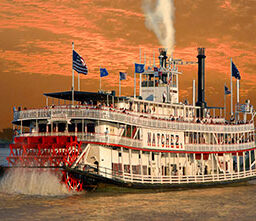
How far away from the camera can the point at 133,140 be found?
120 ft

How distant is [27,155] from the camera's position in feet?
116

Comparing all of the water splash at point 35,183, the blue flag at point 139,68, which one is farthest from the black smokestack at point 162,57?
the water splash at point 35,183

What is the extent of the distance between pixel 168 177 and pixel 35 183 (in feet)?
39.6

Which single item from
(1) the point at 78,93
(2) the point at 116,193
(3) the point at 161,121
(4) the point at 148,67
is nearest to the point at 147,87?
(4) the point at 148,67

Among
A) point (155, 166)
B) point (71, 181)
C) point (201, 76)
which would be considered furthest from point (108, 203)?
point (201, 76)

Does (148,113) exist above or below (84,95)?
below

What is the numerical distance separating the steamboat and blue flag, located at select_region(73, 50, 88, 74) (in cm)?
196

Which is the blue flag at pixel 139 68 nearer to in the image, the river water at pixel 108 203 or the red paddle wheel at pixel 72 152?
the red paddle wheel at pixel 72 152

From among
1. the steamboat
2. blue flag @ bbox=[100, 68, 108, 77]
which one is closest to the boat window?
the steamboat

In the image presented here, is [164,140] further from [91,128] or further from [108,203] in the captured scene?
[108,203]

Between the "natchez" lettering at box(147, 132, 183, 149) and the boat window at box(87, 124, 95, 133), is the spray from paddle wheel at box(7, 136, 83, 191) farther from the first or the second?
the "natchez" lettering at box(147, 132, 183, 149)

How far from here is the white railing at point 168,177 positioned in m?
34.5

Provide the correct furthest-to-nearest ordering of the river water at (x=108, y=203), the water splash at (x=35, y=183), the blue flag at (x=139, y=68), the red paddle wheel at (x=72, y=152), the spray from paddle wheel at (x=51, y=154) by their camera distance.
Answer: the blue flag at (x=139, y=68) → the water splash at (x=35, y=183) → the spray from paddle wheel at (x=51, y=154) → the red paddle wheel at (x=72, y=152) → the river water at (x=108, y=203)

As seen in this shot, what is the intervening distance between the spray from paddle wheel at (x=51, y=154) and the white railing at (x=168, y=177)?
1110 mm
